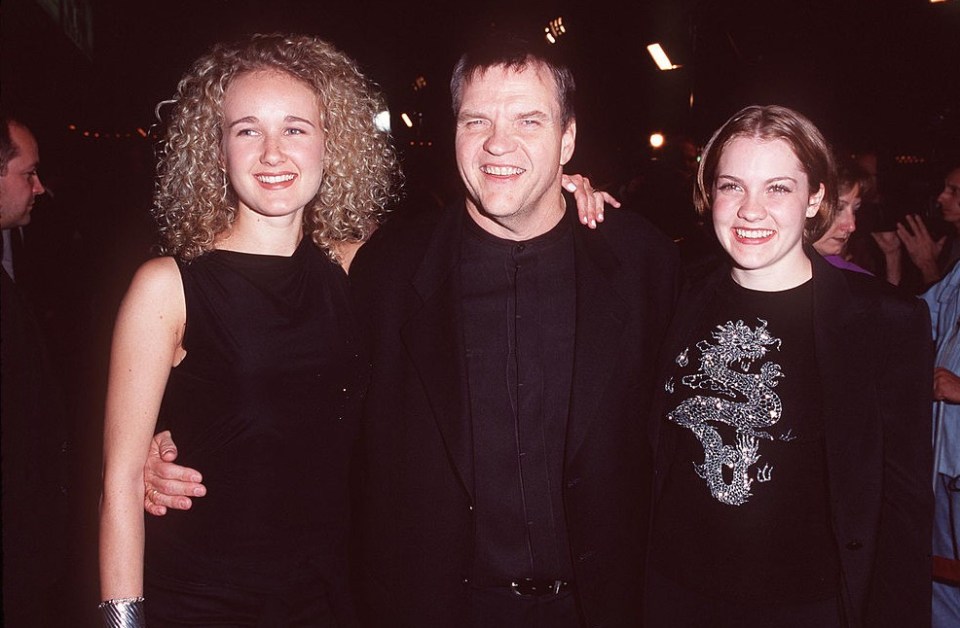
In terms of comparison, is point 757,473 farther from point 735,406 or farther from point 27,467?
point 27,467

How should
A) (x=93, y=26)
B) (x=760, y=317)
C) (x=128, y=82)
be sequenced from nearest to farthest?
(x=760, y=317) → (x=93, y=26) → (x=128, y=82)

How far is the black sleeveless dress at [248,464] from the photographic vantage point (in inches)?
66.0

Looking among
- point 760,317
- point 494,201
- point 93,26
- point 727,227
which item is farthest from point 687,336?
point 93,26

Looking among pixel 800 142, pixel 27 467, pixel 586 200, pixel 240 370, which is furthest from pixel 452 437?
pixel 800 142

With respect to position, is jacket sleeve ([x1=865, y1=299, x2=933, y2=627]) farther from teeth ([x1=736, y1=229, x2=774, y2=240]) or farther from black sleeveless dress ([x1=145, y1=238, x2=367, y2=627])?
black sleeveless dress ([x1=145, y1=238, x2=367, y2=627])

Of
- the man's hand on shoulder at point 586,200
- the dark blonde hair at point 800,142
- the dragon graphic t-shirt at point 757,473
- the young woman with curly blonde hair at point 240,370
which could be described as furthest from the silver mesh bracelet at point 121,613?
the dark blonde hair at point 800,142

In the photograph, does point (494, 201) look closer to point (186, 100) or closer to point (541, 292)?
point (541, 292)

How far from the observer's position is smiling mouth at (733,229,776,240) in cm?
194

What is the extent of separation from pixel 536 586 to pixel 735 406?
0.81m

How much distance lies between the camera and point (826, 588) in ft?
5.97

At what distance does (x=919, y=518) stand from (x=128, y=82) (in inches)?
578

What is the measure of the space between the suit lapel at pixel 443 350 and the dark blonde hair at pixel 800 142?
3.18ft

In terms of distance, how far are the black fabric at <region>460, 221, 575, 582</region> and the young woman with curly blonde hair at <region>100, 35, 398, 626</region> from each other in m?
0.39

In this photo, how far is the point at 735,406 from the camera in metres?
1.85
